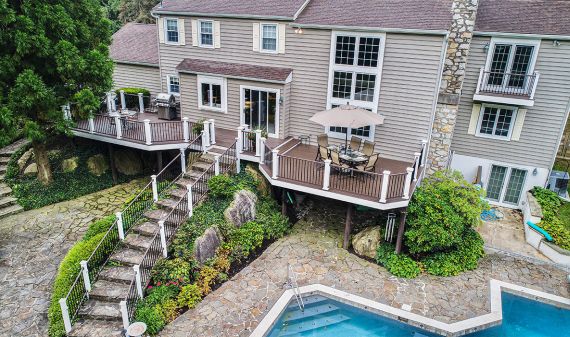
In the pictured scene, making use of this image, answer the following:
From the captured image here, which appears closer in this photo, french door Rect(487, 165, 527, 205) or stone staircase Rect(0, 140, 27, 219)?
stone staircase Rect(0, 140, 27, 219)

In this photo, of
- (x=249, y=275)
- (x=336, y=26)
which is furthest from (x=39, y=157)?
(x=336, y=26)

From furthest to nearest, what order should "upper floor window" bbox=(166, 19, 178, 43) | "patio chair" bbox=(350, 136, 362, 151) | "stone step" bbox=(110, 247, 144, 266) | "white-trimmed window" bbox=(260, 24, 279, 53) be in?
"upper floor window" bbox=(166, 19, 178, 43) → "white-trimmed window" bbox=(260, 24, 279, 53) → "patio chair" bbox=(350, 136, 362, 151) → "stone step" bbox=(110, 247, 144, 266)

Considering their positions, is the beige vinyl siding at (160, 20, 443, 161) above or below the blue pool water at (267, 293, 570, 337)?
above

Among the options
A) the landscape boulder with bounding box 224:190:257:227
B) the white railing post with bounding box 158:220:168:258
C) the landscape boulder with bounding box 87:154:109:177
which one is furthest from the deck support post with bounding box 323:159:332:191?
the landscape boulder with bounding box 87:154:109:177

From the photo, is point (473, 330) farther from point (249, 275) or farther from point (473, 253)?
point (249, 275)

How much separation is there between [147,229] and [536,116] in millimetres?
15282

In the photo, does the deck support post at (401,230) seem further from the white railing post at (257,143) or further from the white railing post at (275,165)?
the white railing post at (257,143)

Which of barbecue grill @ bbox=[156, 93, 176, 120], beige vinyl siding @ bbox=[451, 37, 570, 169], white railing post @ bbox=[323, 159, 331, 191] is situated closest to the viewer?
white railing post @ bbox=[323, 159, 331, 191]

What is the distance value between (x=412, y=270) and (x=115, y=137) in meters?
12.7

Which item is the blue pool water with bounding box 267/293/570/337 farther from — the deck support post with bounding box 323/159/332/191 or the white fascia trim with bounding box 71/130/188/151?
the white fascia trim with bounding box 71/130/188/151

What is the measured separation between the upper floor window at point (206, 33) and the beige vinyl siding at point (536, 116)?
11107mm

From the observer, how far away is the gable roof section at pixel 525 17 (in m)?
14.2

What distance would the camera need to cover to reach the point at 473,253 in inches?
521

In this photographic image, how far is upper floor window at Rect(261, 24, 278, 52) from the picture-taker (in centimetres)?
1580
